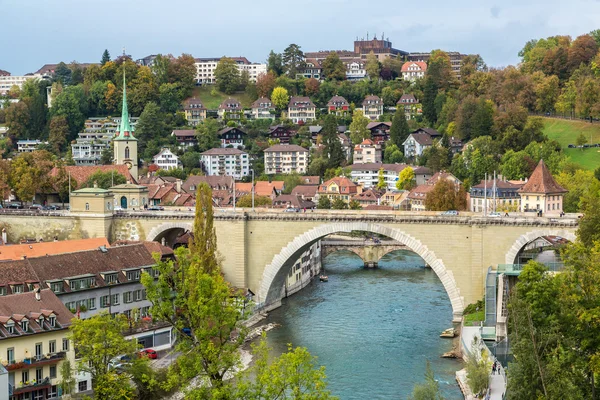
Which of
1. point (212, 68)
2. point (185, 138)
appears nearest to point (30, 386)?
point (185, 138)

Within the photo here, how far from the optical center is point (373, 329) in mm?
48188

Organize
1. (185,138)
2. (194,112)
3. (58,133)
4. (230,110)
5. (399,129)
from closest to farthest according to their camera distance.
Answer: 1. (399,129)
2. (185,138)
3. (58,133)
4. (194,112)
5. (230,110)

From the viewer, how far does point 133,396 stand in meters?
33.4

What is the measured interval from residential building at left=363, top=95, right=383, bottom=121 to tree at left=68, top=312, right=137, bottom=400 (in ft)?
293

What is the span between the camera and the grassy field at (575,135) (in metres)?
82.9

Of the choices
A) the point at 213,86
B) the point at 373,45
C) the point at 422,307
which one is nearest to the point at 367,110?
the point at 213,86

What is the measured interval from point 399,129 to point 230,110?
22.6m

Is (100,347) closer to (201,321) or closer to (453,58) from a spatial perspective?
(201,321)

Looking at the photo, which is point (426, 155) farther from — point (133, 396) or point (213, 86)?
point (133, 396)

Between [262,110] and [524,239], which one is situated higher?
[262,110]

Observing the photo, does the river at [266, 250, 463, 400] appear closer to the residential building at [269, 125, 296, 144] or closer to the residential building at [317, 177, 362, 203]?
the residential building at [317, 177, 362, 203]

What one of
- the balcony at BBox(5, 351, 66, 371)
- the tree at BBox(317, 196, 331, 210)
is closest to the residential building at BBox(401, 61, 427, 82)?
the tree at BBox(317, 196, 331, 210)

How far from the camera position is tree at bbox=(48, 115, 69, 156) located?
110 m

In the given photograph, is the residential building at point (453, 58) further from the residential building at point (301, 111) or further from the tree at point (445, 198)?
the tree at point (445, 198)
